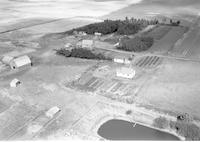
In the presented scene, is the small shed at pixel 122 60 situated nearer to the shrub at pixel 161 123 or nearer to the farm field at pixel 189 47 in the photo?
the farm field at pixel 189 47

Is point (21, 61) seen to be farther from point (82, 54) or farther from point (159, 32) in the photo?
point (159, 32)

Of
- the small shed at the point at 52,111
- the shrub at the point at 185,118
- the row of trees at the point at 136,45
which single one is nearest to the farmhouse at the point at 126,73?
the shrub at the point at 185,118

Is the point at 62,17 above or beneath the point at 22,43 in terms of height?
above

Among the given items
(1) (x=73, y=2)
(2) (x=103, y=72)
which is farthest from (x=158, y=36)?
(1) (x=73, y=2)

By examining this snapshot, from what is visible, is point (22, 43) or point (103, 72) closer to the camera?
point (103, 72)

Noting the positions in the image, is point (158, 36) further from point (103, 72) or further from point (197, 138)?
point (197, 138)

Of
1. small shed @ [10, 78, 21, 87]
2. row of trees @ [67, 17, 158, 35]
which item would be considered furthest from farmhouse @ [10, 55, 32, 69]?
row of trees @ [67, 17, 158, 35]

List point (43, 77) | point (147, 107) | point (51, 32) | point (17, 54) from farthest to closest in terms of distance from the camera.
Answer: point (51, 32) → point (17, 54) → point (43, 77) → point (147, 107)
